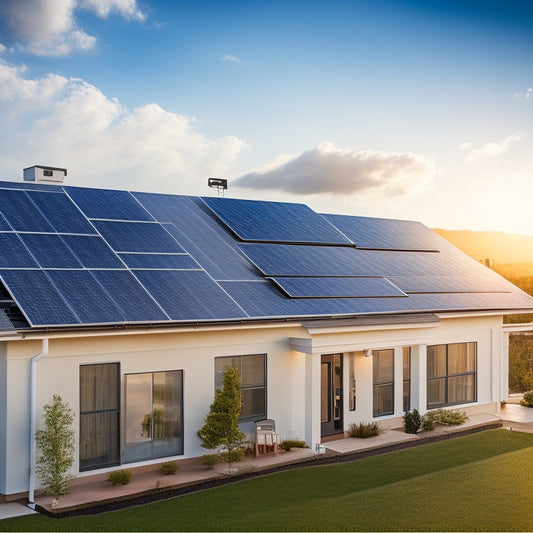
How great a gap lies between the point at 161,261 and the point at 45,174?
19.7 ft

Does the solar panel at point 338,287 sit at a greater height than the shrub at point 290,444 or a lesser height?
greater

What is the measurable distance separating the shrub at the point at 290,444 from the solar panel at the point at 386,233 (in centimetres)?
912

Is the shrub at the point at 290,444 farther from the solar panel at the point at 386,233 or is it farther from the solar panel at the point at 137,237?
the solar panel at the point at 386,233

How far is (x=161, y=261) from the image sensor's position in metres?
16.7

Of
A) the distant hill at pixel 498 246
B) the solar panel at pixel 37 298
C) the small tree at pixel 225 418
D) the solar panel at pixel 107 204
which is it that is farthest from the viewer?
the distant hill at pixel 498 246

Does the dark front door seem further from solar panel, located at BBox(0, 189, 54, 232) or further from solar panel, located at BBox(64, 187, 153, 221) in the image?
solar panel, located at BBox(0, 189, 54, 232)

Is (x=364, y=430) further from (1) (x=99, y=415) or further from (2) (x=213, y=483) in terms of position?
(1) (x=99, y=415)

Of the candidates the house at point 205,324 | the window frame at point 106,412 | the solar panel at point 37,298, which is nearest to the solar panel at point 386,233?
the house at point 205,324

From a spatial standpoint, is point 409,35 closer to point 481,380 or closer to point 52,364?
point 481,380

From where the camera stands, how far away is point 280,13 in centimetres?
2542

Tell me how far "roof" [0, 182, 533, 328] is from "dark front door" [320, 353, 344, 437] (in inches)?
65.1

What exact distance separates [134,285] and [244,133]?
15087 mm

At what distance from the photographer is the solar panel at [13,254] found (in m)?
13.7

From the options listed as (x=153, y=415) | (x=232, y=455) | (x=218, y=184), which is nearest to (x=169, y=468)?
(x=153, y=415)
